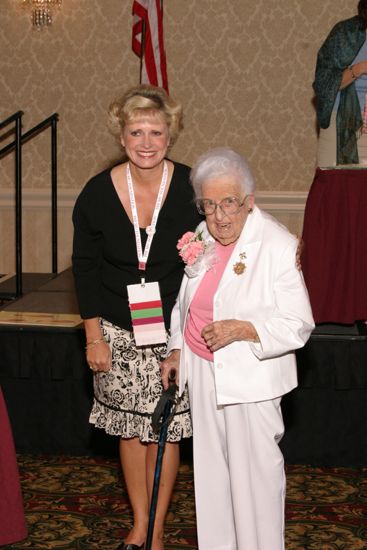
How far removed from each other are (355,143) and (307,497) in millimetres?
1905

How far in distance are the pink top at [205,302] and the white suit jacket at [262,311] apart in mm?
63

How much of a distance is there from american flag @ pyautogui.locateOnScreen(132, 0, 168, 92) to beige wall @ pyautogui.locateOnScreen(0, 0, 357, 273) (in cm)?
29

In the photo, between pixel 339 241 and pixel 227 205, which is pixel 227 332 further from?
pixel 339 241

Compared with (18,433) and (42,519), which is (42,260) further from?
(42,519)

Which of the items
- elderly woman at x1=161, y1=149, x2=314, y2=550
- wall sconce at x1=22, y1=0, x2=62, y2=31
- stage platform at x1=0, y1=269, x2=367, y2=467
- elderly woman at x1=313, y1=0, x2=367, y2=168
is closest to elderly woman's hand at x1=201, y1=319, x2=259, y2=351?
elderly woman at x1=161, y1=149, x2=314, y2=550

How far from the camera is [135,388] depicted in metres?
3.31

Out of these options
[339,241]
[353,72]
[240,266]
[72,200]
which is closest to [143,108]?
[240,266]

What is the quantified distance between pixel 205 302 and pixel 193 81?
4.07 metres

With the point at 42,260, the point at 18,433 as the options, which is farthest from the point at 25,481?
the point at 42,260

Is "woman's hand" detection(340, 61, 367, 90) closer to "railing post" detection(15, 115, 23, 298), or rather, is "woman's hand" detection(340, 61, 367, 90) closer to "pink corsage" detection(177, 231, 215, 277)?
"railing post" detection(15, 115, 23, 298)

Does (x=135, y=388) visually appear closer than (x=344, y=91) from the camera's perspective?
Yes

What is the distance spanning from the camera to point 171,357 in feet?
10.2

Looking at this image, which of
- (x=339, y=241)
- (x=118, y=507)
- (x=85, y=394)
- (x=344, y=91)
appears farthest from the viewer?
(x=344, y=91)

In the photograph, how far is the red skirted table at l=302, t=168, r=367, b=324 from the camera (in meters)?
4.77
